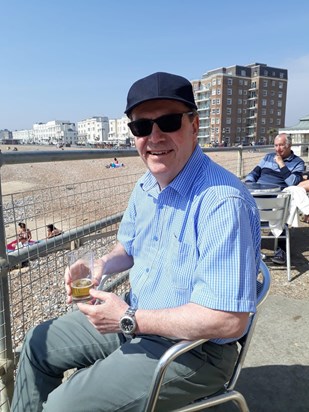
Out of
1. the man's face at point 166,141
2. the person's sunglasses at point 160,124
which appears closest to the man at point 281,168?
the man's face at point 166,141

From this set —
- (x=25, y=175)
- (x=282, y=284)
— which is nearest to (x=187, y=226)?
(x=282, y=284)

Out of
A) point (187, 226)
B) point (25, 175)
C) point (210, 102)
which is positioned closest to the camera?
point (187, 226)

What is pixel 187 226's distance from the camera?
54.5 inches

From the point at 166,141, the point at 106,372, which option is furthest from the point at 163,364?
the point at 166,141

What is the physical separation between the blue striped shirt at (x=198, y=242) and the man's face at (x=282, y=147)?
328 centimetres


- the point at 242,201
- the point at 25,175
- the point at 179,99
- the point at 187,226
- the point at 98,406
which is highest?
the point at 179,99

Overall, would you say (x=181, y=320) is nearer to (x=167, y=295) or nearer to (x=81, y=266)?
(x=167, y=295)

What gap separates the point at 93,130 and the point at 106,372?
151 m

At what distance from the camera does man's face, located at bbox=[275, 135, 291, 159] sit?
14.8 ft

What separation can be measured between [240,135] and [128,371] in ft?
295

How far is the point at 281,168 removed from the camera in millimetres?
4660

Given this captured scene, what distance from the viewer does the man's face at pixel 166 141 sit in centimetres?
148

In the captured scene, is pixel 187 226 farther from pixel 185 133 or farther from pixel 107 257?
pixel 107 257

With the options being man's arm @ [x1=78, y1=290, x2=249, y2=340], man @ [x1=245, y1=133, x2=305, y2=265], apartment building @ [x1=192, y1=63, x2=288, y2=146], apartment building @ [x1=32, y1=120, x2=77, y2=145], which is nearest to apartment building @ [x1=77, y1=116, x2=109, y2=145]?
apartment building @ [x1=32, y1=120, x2=77, y2=145]
